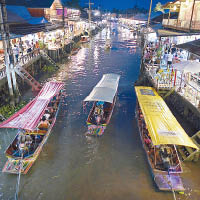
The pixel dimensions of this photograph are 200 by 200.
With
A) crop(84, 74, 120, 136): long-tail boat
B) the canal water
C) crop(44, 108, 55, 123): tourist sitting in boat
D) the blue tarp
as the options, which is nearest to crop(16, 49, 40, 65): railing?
the blue tarp

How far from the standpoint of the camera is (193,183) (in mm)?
10531

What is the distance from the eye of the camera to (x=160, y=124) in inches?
450

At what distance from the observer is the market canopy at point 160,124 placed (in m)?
9.97

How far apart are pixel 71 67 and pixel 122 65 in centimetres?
868

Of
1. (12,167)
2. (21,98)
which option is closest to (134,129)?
(12,167)

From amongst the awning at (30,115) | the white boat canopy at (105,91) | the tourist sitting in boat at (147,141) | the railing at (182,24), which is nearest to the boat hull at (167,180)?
the tourist sitting in boat at (147,141)

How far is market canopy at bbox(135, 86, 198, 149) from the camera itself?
9966mm

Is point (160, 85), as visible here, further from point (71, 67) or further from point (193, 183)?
point (71, 67)

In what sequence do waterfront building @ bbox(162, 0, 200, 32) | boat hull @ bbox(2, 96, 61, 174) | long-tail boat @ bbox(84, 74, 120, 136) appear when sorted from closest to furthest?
boat hull @ bbox(2, 96, 61, 174) → long-tail boat @ bbox(84, 74, 120, 136) → waterfront building @ bbox(162, 0, 200, 32)

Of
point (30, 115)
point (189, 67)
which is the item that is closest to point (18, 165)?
point (30, 115)

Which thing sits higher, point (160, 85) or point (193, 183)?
point (160, 85)

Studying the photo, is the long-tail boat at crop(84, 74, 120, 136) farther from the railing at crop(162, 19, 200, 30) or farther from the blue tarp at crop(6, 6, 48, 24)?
the blue tarp at crop(6, 6, 48, 24)

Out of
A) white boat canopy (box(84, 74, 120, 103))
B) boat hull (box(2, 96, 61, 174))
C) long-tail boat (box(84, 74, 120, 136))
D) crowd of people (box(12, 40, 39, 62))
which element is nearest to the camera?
boat hull (box(2, 96, 61, 174))

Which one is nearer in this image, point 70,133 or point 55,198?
point 55,198
